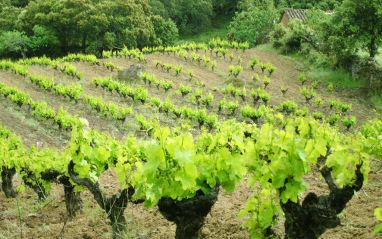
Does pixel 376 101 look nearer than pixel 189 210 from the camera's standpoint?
No

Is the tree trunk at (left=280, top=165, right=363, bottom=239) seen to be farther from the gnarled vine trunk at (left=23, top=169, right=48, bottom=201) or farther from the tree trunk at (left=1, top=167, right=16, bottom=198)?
the tree trunk at (left=1, top=167, right=16, bottom=198)

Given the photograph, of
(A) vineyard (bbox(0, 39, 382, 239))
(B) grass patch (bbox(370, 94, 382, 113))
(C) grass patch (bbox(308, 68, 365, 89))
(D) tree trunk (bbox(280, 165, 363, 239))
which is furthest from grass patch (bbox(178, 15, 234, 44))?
(D) tree trunk (bbox(280, 165, 363, 239))

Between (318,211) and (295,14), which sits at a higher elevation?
(295,14)

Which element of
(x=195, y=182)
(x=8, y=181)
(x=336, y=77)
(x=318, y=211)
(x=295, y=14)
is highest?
(x=295, y=14)

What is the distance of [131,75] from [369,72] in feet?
40.5

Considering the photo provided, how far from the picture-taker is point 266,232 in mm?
2582

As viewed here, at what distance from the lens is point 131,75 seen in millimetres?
14914

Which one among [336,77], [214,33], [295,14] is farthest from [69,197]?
[214,33]

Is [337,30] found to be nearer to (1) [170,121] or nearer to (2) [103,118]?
(1) [170,121]

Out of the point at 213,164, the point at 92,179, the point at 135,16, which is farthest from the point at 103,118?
the point at 135,16

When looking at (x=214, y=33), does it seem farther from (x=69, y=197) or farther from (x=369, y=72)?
(x=69, y=197)

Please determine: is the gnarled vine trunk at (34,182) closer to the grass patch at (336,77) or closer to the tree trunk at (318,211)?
the tree trunk at (318,211)

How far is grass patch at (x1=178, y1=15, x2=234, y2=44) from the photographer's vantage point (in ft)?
121

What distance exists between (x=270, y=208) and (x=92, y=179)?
194cm
